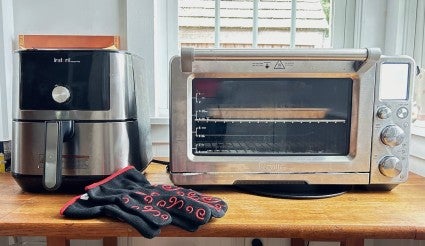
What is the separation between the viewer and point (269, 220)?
654 millimetres

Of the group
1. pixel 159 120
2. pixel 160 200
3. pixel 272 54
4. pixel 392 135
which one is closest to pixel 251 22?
pixel 159 120

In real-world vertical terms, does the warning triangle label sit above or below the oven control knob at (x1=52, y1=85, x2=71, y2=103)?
above

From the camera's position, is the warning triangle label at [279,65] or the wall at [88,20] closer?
the warning triangle label at [279,65]

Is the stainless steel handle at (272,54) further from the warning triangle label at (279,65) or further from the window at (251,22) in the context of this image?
the window at (251,22)

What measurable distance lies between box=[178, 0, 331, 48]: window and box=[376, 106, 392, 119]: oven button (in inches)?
24.3

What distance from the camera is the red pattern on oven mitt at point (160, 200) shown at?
2.09 ft

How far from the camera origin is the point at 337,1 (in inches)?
52.6

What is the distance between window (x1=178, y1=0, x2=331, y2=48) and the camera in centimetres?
132

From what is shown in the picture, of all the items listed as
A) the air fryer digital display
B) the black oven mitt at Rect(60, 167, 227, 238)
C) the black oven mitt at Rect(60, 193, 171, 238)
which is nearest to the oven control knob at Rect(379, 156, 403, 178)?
the black oven mitt at Rect(60, 167, 227, 238)

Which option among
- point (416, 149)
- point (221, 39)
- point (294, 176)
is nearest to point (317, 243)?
point (416, 149)

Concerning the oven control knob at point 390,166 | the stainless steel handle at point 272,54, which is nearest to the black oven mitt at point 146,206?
the stainless steel handle at point 272,54

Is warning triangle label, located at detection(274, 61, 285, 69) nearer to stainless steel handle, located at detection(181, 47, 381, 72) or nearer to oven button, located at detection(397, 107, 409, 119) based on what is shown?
stainless steel handle, located at detection(181, 47, 381, 72)

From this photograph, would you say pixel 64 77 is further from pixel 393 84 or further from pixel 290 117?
pixel 393 84

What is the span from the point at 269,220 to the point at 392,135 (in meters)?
0.35
